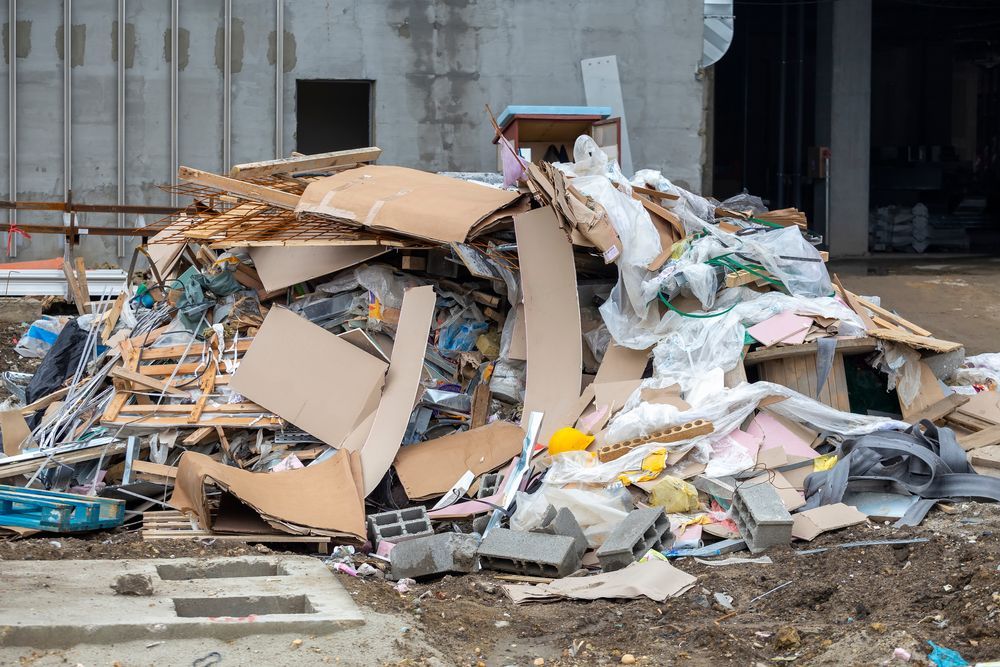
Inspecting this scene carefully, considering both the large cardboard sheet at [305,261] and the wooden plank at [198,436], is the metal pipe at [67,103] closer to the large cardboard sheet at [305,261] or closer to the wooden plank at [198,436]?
the large cardboard sheet at [305,261]

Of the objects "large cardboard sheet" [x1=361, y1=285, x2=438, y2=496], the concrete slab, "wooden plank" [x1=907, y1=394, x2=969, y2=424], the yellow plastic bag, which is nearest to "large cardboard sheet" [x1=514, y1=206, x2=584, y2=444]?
"large cardboard sheet" [x1=361, y1=285, x2=438, y2=496]

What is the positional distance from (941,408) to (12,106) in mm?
10374

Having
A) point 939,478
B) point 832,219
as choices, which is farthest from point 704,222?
point 832,219

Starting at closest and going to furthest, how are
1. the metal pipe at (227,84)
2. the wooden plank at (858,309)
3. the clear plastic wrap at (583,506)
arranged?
the clear plastic wrap at (583,506), the wooden plank at (858,309), the metal pipe at (227,84)

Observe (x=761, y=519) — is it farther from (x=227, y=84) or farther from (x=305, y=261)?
(x=227, y=84)

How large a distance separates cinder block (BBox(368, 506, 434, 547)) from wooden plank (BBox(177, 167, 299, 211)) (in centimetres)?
299

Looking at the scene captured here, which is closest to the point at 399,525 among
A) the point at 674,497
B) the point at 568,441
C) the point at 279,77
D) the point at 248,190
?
the point at 568,441

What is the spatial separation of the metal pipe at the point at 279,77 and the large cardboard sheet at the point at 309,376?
18.2 feet

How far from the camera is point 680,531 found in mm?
6449

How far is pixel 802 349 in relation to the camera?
Answer: 7.63m

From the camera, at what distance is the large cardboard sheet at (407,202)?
26.7ft

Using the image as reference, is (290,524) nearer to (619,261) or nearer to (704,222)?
(619,261)

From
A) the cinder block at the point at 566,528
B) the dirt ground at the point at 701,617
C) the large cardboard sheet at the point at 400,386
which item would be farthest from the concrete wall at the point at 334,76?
the cinder block at the point at 566,528

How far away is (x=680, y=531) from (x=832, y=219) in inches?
500
